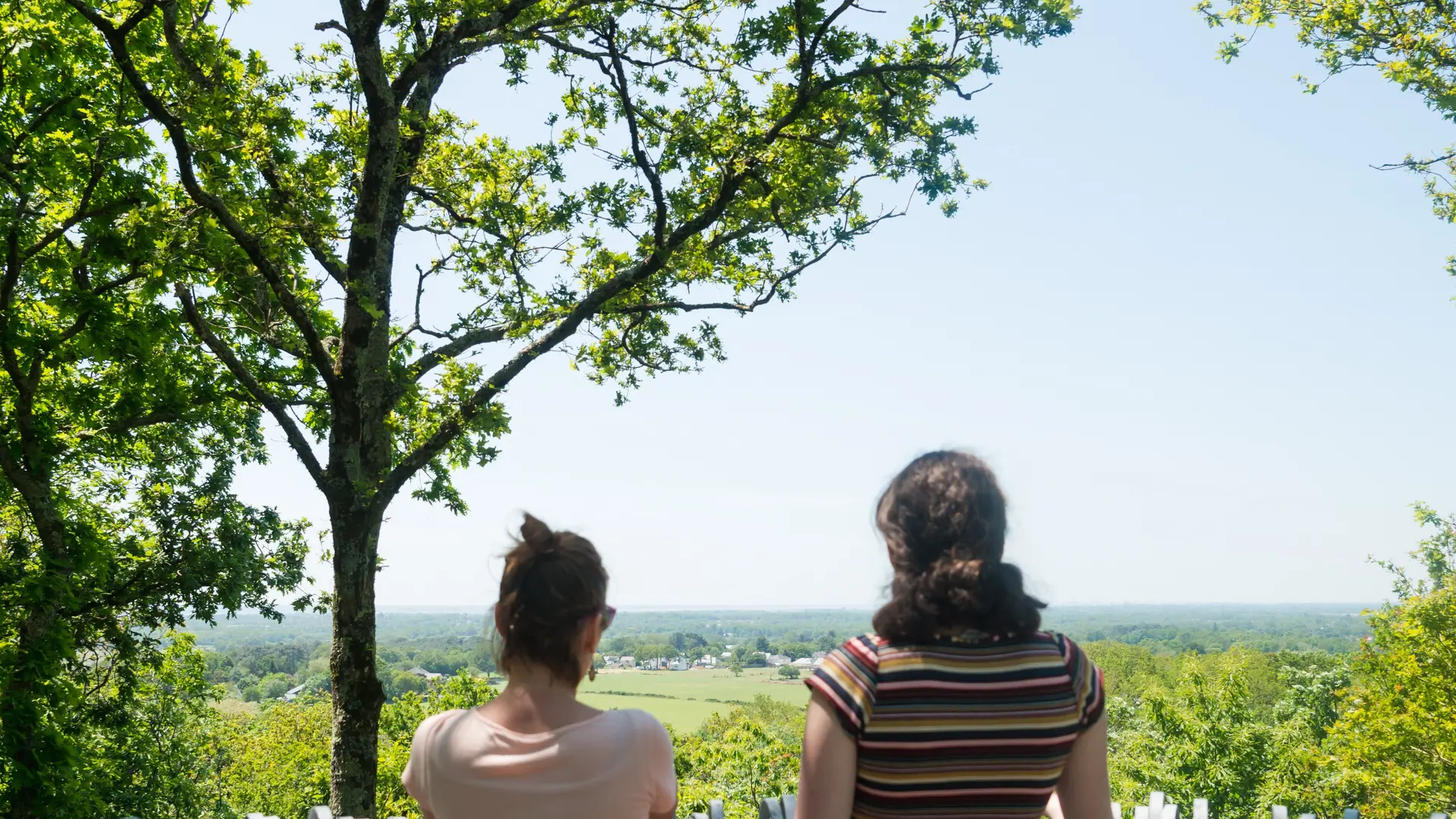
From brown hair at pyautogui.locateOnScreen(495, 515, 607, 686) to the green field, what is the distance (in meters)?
68.0

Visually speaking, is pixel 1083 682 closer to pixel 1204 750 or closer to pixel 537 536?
pixel 537 536

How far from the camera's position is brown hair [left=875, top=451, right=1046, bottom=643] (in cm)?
173

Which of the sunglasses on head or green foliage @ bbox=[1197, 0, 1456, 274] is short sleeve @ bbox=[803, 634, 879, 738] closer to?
the sunglasses on head

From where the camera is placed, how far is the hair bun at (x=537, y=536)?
78.3 inches

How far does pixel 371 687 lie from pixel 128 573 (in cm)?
605

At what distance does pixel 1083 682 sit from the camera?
5.93ft

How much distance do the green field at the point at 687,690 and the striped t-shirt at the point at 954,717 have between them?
68138 millimetres

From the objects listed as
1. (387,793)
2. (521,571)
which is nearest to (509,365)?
(521,571)

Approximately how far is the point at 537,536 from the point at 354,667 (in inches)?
319

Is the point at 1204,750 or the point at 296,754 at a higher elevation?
the point at 1204,750

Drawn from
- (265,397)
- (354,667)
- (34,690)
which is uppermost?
(265,397)

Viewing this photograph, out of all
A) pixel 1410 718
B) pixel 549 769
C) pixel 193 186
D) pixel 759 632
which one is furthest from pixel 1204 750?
pixel 759 632

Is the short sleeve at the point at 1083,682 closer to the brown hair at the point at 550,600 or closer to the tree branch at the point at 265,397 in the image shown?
the brown hair at the point at 550,600

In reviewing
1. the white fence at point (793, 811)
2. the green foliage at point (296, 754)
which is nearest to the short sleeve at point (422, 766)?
the white fence at point (793, 811)
